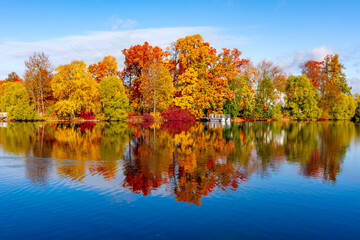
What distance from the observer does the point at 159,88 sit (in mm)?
61312

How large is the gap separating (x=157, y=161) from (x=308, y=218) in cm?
927

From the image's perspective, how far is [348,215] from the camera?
8.66 metres

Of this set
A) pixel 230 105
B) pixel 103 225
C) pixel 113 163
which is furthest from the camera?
pixel 230 105

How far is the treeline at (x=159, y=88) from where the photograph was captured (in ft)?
198

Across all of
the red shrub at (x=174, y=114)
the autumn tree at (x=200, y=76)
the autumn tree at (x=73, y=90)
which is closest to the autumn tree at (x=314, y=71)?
the autumn tree at (x=200, y=76)

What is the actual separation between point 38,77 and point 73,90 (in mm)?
9690

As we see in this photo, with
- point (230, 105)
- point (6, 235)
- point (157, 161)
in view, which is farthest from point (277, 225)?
point (230, 105)

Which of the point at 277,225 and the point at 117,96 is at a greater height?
the point at 117,96

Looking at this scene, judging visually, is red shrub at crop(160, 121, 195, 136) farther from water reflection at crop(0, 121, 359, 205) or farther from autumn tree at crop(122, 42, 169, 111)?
autumn tree at crop(122, 42, 169, 111)

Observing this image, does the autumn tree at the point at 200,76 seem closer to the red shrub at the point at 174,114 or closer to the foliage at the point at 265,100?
the red shrub at the point at 174,114

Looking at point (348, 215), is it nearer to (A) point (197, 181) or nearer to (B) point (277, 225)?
(B) point (277, 225)

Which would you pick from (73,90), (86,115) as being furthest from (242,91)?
(73,90)

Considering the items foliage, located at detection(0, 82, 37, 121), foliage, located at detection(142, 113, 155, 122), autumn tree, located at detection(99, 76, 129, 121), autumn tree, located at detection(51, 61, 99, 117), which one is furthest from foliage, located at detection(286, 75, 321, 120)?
foliage, located at detection(0, 82, 37, 121)

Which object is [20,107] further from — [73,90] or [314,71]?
[314,71]
